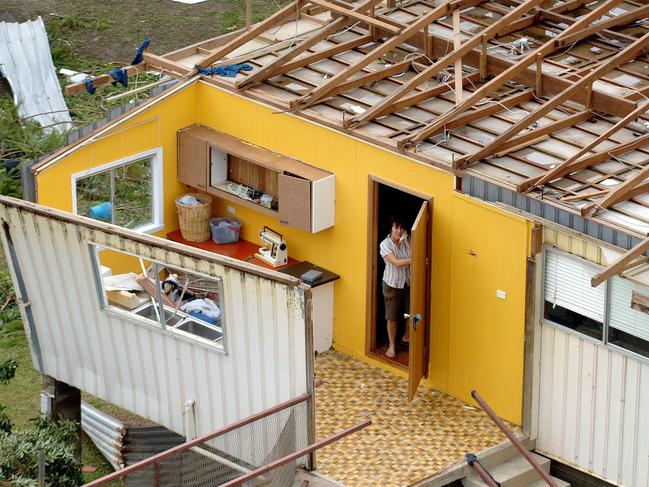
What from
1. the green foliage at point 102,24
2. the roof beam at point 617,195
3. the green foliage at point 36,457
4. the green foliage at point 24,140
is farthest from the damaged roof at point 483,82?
the green foliage at point 102,24

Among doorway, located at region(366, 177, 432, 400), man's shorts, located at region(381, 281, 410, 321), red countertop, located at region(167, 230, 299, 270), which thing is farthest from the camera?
red countertop, located at region(167, 230, 299, 270)

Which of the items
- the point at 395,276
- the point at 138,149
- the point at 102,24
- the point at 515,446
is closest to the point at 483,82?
the point at 395,276

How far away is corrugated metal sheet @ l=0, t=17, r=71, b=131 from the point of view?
26.4m

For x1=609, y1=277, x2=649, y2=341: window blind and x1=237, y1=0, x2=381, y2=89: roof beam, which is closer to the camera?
x1=609, y1=277, x2=649, y2=341: window blind

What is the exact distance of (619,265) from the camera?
14.4 m

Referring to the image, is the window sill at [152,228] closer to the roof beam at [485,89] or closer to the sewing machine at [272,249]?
the sewing machine at [272,249]

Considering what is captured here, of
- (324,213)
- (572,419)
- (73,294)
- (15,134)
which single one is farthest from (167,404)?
(15,134)

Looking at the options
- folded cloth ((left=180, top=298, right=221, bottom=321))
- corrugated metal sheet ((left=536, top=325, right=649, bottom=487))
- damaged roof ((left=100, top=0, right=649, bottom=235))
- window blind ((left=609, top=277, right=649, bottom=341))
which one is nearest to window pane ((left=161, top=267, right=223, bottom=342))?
folded cloth ((left=180, top=298, right=221, bottom=321))

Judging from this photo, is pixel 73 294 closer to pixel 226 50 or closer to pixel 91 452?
pixel 91 452

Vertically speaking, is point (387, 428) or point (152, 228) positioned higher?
point (152, 228)

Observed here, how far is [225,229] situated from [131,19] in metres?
12.0

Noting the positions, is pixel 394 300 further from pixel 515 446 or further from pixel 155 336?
pixel 155 336

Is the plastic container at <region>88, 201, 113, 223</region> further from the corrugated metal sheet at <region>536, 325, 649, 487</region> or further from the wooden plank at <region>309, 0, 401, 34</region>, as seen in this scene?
the corrugated metal sheet at <region>536, 325, 649, 487</region>

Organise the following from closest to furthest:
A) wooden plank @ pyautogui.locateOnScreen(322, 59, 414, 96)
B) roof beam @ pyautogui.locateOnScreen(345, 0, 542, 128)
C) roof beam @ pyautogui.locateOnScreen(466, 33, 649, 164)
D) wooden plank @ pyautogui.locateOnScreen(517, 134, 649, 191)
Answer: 1. wooden plank @ pyautogui.locateOnScreen(517, 134, 649, 191)
2. roof beam @ pyautogui.locateOnScreen(466, 33, 649, 164)
3. roof beam @ pyautogui.locateOnScreen(345, 0, 542, 128)
4. wooden plank @ pyautogui.locateOnScreen(322, 59, 414, 96)
